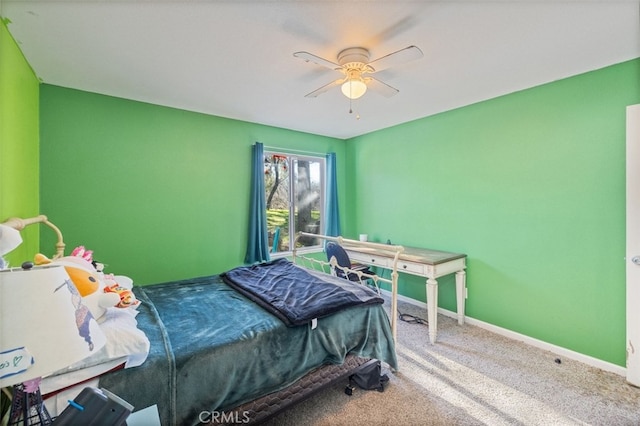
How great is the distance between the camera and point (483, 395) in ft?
6.30

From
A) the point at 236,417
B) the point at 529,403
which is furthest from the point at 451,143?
the point at 236,417

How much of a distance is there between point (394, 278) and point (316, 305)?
0.65m

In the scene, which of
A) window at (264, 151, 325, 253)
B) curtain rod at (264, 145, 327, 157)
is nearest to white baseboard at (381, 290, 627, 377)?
window at (264, 151, 325, 253)

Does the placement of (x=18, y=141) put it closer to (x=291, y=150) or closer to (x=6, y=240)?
(x=6, y=240)

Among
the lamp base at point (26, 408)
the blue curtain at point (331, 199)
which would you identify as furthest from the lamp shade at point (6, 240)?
the blue curtain at point (331, 199)

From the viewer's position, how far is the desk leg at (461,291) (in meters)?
2.94

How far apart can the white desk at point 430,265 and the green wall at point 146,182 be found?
61.5 inches

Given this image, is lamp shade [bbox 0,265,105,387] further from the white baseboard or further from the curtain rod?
the white baseboard

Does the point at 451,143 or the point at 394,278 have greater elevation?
the point at 451,143

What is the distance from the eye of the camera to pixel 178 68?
6.95ft

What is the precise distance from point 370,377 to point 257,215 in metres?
2.11

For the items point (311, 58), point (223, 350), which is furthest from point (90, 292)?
point (311, 58)

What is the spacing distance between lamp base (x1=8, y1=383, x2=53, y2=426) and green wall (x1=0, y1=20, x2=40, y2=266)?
120 cm

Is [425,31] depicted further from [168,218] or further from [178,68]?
[168,218]
